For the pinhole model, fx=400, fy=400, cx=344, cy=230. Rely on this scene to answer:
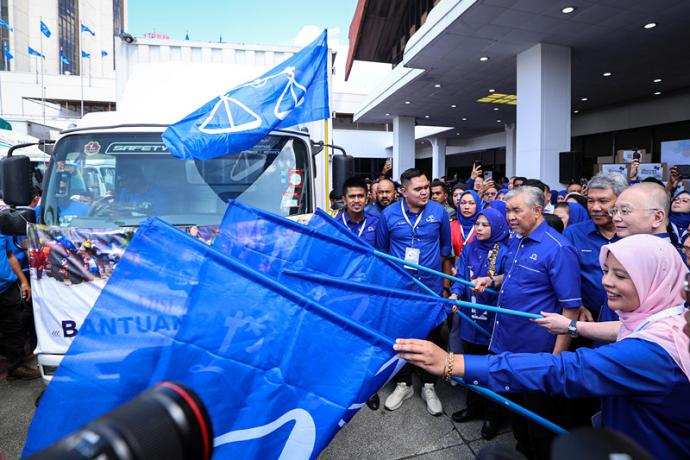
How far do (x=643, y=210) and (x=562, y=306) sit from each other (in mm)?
769

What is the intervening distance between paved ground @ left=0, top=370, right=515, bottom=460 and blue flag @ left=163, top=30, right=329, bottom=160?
255 cm

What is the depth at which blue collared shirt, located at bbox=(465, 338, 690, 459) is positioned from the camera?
4.48 feet

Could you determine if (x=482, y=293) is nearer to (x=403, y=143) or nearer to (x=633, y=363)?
(x=633, y=363)

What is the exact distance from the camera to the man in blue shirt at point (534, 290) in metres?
2.61

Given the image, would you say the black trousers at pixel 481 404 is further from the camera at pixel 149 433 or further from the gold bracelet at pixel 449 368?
the camera at pixel 149 433

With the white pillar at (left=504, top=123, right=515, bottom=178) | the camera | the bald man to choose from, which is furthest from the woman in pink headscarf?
the white pillar at (left=504, top=123, right=515, bottom=178)

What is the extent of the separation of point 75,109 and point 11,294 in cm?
3978

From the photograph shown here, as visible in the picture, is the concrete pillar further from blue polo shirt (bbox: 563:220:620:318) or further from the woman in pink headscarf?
the woman in pink headscarf

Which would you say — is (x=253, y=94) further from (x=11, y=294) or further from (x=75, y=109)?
(x=75, y=109)

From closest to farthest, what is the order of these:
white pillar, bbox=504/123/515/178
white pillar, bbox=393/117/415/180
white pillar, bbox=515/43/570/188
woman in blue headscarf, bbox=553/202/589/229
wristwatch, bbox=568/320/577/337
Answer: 1. wristwatch, bbox=568/320/577/337
2. woman in blue headscarf, bbox=553/202/589/229
3. white pillar, bbox=515/43/570/188
4. white pillar, bbox=393/117/415/180
5. white pillar, bbox=504/123/515/178

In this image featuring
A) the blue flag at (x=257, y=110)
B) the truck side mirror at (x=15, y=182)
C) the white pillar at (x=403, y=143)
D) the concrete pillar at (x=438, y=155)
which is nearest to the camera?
the blue flag at (x=257, y=110)

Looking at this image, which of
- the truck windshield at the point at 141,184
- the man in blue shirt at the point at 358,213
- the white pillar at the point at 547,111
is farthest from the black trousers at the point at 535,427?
the white pillar at the point at 547,111

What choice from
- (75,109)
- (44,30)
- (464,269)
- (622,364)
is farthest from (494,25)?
(75,109)

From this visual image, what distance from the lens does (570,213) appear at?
15.0 feet
